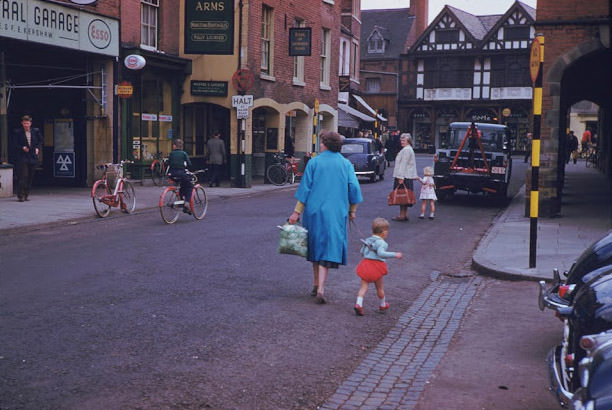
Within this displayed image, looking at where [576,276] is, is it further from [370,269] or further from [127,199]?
[127,199]

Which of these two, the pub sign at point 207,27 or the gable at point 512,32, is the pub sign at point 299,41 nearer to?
the pub sign at point 207,27

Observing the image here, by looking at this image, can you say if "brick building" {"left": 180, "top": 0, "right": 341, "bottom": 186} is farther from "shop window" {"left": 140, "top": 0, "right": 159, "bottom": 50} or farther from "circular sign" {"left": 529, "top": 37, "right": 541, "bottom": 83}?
"circular sign" {"left": 529, "top": 37, "right": 541, "bottom": 83}

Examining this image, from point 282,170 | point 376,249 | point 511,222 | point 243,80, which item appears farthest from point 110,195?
point 282,170

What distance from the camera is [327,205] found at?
7.21 meters

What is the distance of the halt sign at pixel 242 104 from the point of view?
2230 cm

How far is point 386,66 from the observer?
63.5m

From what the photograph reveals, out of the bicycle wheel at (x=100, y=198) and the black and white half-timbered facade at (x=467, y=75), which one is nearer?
the bicycle wheel at (x=100, y=198)

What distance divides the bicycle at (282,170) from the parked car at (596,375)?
21753 mm

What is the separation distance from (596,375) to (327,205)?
4.39 metres

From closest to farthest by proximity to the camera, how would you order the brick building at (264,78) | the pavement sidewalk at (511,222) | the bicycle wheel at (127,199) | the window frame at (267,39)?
the pavement sidewalk at (511,222), the bicycle wheel at (127,199), the brick building at (264,78), the window frame at (267,39)

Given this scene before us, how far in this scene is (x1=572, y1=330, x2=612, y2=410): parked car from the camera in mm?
2900

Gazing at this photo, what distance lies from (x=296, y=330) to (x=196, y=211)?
8440 mm

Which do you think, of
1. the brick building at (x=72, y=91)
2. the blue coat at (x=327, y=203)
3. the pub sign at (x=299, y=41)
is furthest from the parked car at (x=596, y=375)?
the pub sign at (x=299, y=41)

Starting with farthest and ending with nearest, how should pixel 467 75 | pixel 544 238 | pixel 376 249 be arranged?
pixel 467 75
pixel 544 238
pixel 376 249
